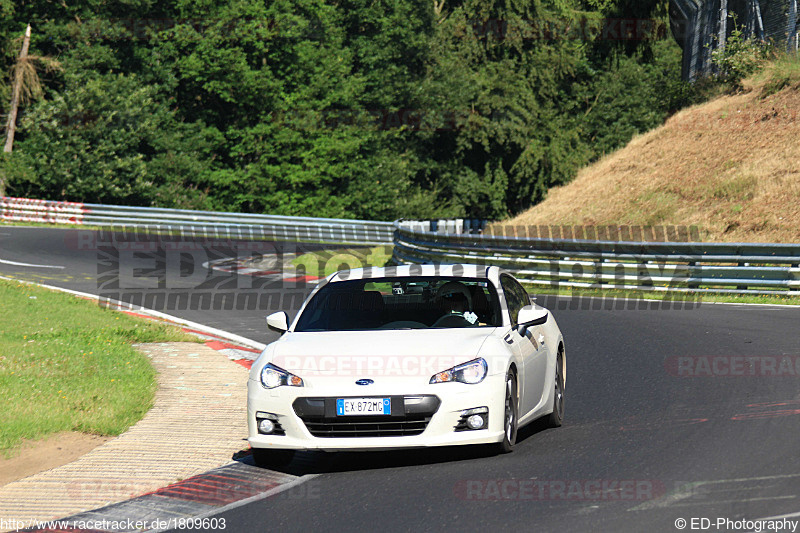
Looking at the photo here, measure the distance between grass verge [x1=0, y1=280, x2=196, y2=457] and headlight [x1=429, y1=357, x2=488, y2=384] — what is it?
11.4 ft

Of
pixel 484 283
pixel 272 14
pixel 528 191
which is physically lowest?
pixel 528 191

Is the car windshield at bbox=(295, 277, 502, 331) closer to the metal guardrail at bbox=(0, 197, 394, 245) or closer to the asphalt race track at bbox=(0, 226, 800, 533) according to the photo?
the asphalt race track at bbox=(0, 226, 800, 533)

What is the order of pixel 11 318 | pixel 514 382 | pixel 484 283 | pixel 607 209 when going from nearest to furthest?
pixel 514 382 → pixel 484 283 → pixel 11 318 → pixel 607 209

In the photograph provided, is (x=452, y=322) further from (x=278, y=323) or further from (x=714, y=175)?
(x=714, y=175)

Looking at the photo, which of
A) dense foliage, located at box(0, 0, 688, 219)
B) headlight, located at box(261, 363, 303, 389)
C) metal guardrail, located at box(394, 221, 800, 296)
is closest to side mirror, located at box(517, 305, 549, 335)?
headlight, located at box(261, 363, 303, 389)

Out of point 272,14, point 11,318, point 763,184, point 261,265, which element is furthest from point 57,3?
point 11,318

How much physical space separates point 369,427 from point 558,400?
2418 mm

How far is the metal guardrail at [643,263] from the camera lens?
66.4ft

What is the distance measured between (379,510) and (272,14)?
56.5 m

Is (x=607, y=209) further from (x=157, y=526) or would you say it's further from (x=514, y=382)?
(x=157, y=526)

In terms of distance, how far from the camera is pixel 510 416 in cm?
824

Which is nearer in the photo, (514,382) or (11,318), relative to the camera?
(514,382)

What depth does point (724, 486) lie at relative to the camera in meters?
6.89

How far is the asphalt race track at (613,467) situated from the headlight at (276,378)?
0.70 m
